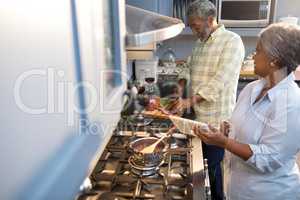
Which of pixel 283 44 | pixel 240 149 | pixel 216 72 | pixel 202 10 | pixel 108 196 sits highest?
pixel 202 10

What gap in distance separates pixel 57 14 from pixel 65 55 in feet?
0.19

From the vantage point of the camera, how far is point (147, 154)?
1.37m

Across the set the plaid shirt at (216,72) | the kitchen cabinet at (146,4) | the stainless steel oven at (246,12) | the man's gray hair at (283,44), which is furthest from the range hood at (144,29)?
the stainless steel oven at (246,12)

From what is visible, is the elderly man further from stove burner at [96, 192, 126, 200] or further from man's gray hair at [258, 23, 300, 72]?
stove burner at [96, 192, 126, 200]

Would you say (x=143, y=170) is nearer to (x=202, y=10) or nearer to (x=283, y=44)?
(x=283, y=44)

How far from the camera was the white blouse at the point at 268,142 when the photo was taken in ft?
4.04

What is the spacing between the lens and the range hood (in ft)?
2.15

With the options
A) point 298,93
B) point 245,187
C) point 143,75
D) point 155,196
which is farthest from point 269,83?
point 143,75

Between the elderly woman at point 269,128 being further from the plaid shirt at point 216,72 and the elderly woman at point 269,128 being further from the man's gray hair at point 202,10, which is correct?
the man's gray hair at point 202,10

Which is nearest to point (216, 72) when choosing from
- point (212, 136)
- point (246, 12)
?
point (212, 136)

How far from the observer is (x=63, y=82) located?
44 cm

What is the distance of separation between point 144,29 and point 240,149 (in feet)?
2.57

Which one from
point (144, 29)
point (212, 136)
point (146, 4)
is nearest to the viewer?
point (144, 29)

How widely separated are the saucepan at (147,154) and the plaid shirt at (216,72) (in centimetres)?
46
